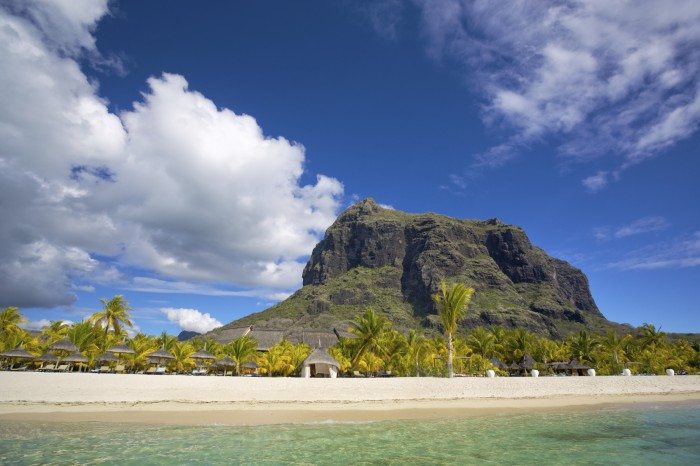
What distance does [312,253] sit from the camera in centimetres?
18450

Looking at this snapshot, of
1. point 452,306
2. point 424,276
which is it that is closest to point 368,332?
point 452,306

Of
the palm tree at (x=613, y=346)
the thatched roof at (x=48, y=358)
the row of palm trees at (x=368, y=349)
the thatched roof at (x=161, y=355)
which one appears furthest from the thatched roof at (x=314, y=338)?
the palm tree at (x=613, y=346)

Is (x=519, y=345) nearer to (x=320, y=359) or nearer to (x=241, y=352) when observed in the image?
(x=320, y=359)

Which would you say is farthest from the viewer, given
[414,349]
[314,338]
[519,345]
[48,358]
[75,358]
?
[314,338]

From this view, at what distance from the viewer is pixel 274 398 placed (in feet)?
70.9

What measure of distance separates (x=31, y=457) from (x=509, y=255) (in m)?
156

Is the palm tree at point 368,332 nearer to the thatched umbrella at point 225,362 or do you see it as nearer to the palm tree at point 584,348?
the thatched umbrella at point 225,362

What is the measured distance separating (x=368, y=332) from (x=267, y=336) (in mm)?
19777

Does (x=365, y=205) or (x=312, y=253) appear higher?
(x=365, y=205)

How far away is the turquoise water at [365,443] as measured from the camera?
10.2 meters

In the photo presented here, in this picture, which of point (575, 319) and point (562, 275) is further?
point (562, 275)

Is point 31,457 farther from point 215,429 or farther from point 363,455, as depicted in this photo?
point 363,455

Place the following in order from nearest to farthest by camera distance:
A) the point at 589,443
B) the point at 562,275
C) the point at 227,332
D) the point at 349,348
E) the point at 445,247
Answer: the point at 589,443 → the point at 349,348 → the point at 227,332 → the point at 445,247 → the point at 562,275

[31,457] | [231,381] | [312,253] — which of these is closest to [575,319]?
[312,253]
